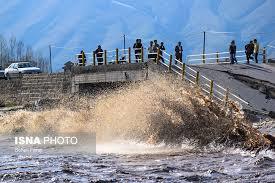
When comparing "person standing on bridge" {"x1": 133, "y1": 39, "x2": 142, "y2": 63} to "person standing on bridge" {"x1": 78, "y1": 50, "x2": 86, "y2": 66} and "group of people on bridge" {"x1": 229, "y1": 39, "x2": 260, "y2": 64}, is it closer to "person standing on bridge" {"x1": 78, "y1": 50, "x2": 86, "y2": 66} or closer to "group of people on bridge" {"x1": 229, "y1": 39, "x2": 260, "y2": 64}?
"person standing on bridge" {"x1": 78, "y1": 50, "x2": 86, "y2": 66}

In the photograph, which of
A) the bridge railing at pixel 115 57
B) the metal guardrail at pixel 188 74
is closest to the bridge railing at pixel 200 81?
the metal guardrail at pixel 188 74

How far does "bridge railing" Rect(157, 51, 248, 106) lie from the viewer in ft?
79.6

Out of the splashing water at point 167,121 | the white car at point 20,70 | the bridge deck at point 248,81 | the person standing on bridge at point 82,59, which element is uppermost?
the person standing on bridge at point 82,59

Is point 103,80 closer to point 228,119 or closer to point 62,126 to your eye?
point 62,126

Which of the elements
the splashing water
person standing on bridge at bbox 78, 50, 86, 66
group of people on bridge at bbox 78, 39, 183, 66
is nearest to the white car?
person standing on bridge at bbox 78, 50, 86, 66

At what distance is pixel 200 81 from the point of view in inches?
1041

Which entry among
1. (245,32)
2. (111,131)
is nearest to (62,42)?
(245,32)

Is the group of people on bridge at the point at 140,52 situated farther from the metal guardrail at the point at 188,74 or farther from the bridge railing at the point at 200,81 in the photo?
the bridge railing at the point at 200,81

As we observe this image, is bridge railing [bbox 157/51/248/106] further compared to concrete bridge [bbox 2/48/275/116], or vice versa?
concrete bridge [bbox 2/48/275/116]

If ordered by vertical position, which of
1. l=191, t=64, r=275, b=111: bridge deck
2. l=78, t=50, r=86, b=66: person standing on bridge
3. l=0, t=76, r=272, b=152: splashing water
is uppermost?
l=78, t=50, r=86, b=66: person standing on bridge

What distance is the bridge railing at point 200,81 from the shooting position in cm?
2427

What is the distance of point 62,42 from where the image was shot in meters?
196

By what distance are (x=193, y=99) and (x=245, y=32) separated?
595 feet


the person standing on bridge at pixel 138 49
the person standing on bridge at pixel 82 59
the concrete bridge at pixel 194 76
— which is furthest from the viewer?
the person standing on bridge at pixel 82 59
